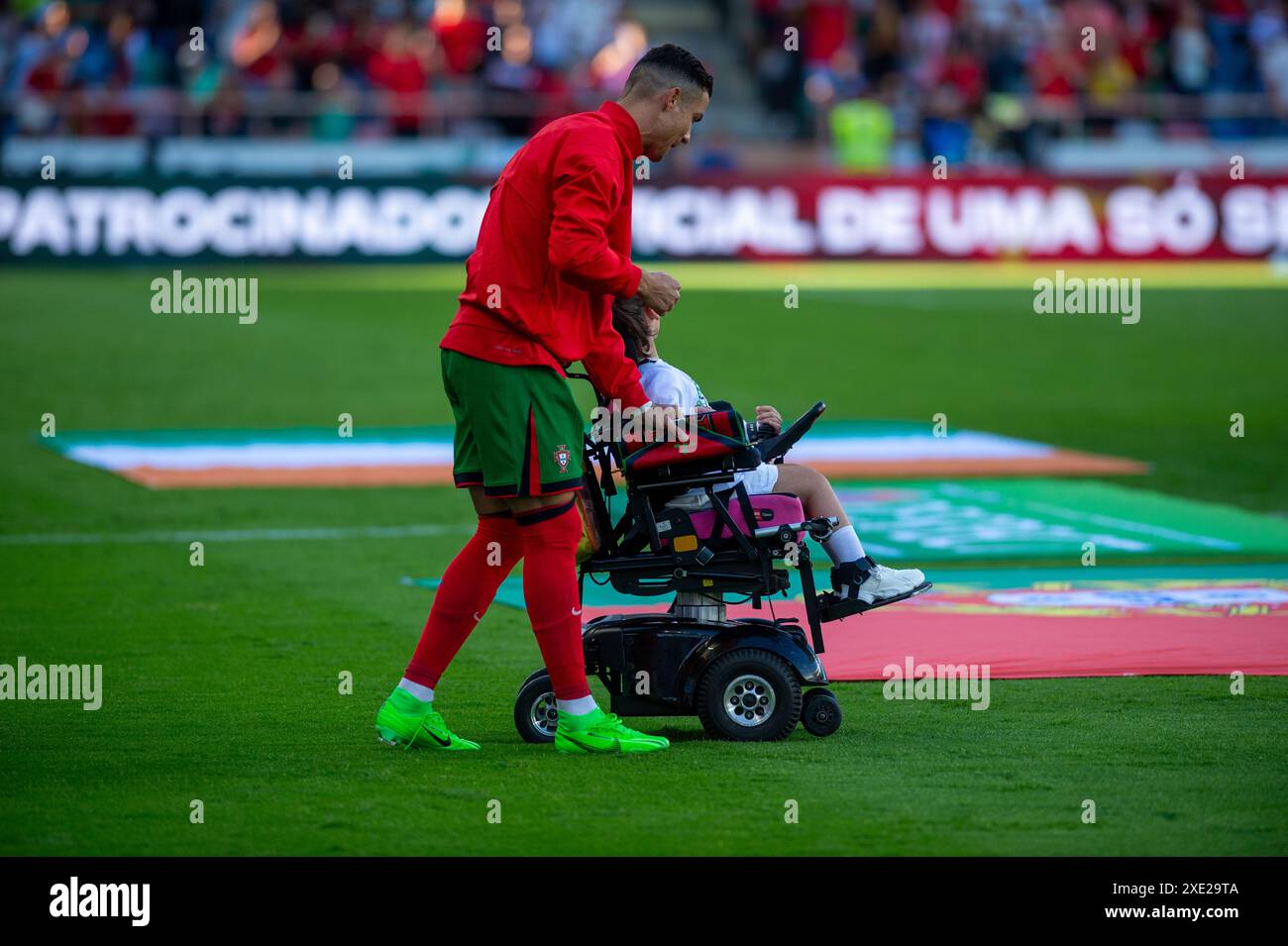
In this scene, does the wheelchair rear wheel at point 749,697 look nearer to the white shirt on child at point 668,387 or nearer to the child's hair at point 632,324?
the white shirt on child at point 668,387

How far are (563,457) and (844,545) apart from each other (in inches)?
39.9

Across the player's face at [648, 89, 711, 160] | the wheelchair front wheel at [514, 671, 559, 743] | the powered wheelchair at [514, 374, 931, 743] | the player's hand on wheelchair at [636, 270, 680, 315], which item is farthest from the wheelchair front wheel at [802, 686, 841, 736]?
the player's face at [648, 89, 711, 160]

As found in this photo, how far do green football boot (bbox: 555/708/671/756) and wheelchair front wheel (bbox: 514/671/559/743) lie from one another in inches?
6.9

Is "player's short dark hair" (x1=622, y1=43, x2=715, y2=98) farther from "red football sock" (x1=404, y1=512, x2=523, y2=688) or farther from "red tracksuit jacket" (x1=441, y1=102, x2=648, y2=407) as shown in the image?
"red football sock" (x1=404, y1=512, x2=523, y2=688)

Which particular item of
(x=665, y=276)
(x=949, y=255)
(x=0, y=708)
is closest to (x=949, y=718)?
(x=665, y=276)

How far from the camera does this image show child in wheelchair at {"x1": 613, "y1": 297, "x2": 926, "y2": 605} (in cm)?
659

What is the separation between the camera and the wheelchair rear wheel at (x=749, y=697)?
6492 mm

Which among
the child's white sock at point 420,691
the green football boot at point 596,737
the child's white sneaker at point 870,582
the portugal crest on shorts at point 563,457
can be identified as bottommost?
the green football boot at point 596,737

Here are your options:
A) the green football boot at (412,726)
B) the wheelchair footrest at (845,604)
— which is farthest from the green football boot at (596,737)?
the wheelchair footrest at (845,604)

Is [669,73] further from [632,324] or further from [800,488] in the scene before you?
[800,488]

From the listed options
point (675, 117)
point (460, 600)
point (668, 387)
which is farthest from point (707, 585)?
point (675, 117)

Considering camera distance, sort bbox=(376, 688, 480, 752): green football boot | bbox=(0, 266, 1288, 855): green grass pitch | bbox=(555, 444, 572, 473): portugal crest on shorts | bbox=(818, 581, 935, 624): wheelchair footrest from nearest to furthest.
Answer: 1. bbox=(0, 266, 1288, 855): green grass pitch
2. bbox=(555, 444, 572, 473): portugal crest on shorts
3. bbox=(376, 688, 480, 752): green football boot
4. bbox=(818, 581, 935, 624): wheelchair footrest

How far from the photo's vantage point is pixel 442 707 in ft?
23.9
